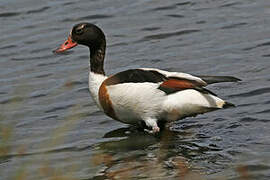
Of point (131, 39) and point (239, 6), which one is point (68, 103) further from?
point (239, 6)

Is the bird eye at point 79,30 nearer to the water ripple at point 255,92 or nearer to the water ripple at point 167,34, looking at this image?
the water ripple at point 255,92

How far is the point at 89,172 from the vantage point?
726cm

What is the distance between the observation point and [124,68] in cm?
1077

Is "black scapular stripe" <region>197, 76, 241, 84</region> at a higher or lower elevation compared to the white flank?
higher

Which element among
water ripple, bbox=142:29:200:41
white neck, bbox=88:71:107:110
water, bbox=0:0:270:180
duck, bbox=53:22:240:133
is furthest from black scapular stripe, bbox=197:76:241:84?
water ripple, bbox=142:29:200:41

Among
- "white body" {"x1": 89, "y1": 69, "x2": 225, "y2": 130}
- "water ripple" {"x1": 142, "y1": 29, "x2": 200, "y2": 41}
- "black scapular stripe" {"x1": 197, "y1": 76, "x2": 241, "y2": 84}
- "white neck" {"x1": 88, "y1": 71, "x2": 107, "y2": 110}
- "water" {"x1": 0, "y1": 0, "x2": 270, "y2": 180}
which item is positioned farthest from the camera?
"water ripple" {"x1": 142, "y1": 29, "x2": 200, "y2": 41}

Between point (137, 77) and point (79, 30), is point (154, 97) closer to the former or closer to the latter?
point (137, 77)

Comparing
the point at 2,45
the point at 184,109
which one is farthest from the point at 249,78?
the point at 2,45

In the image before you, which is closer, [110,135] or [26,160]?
[26,160]

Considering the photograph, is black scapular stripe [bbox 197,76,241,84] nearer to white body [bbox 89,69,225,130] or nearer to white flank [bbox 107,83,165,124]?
white body [bbox 89,69,225,130]

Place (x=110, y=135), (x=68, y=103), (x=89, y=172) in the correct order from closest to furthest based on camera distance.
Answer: (x=89, y=172) → (x=110, y=135) → (x=68, y=103)

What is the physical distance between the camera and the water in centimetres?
725

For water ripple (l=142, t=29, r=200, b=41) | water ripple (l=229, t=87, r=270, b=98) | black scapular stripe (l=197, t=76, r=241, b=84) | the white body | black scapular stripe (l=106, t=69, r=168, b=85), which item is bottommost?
water ripple (l=229, t=87, r=270, b=98)

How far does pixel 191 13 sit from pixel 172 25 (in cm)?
56
